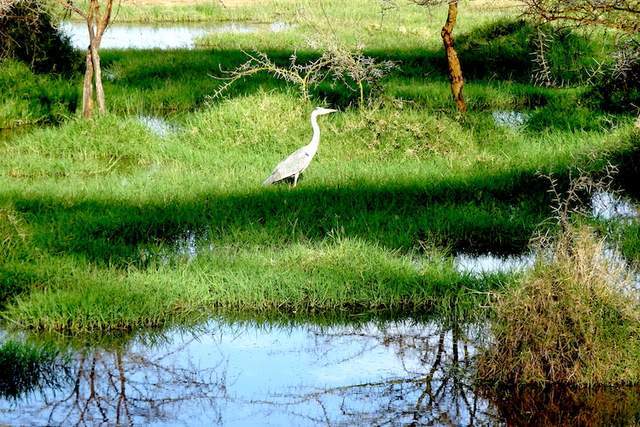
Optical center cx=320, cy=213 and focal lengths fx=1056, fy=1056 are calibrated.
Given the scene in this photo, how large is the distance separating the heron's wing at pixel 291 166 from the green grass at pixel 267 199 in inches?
6.9

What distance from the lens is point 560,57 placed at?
1833 cm

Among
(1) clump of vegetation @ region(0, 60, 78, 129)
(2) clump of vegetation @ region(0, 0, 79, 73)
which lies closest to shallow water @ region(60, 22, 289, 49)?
(2) clump of vegetation @ region(0, 0, 79, 73)

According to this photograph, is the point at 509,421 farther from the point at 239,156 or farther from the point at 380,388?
the point at 239,156

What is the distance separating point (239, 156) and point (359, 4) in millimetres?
19804

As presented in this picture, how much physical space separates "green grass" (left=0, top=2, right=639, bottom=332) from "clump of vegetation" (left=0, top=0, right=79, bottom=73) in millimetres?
551

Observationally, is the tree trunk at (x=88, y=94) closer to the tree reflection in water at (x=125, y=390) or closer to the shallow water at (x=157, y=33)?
the tree reflection in water at (x=125, y=390)

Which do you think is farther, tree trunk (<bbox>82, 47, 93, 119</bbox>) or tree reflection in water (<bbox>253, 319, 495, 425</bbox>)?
tree trunk (<bbox>82, 47, 93, 119</bbox>)

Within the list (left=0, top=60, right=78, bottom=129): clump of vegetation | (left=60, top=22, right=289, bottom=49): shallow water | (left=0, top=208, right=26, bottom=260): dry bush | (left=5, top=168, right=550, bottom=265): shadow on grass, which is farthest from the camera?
(left=60, top=22, right=289, bottom=49): shallow water

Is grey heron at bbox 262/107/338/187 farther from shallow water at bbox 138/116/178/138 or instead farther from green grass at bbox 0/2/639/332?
shallow water at bbox 138/116/178/138

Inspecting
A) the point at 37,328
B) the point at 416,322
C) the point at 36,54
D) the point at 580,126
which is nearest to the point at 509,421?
the point at 416,322

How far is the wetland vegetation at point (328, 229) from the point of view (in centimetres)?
663

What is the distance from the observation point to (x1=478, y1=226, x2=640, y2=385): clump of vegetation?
6562 millimetres

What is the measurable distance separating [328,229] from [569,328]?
3.32 meters

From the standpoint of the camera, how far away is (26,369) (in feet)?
21.9
